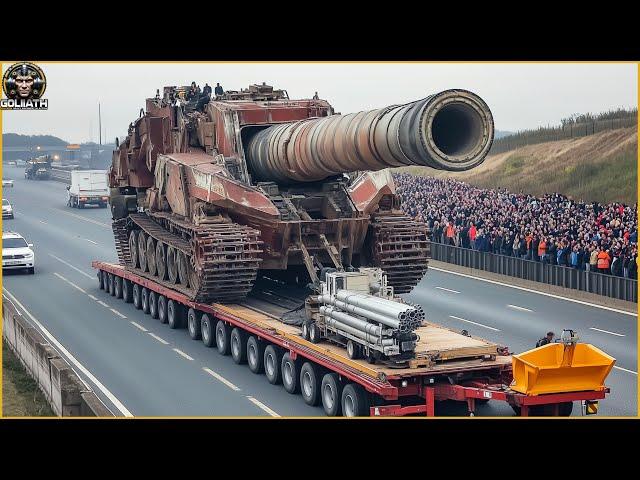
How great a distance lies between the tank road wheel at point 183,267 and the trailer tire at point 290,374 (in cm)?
621

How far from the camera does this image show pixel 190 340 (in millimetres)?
30281

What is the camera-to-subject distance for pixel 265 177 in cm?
2831

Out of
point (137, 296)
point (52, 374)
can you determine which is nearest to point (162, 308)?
point (137, 296)

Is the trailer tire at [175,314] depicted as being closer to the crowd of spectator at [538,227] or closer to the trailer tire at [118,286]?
the trailer tire at [118,286]

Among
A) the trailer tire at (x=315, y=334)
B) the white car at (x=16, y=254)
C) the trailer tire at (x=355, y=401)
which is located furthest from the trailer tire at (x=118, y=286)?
the trailer tire at (x=355, y=401)

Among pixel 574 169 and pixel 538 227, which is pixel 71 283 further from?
pixel 574 169

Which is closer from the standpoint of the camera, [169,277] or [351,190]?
[351,190]

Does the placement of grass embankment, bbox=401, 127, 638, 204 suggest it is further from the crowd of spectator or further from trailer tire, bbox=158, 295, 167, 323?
trailer tire, bbox=158, 295, 167, 323

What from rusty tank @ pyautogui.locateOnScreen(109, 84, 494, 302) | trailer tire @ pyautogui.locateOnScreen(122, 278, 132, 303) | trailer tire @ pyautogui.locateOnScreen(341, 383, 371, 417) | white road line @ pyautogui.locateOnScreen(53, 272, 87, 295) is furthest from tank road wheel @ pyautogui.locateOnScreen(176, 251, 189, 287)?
trailer tire @ pyautogui.locateOnScreen(341, 383, 371, 417)

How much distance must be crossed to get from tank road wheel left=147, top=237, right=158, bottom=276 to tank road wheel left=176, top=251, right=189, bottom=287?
2.79m

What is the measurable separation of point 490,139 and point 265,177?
9.75m

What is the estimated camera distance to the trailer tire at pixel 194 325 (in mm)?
30047

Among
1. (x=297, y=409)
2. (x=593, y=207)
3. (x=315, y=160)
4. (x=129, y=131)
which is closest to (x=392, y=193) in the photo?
(x=315, y=160)

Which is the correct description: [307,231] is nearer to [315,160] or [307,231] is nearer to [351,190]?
[351,190]
